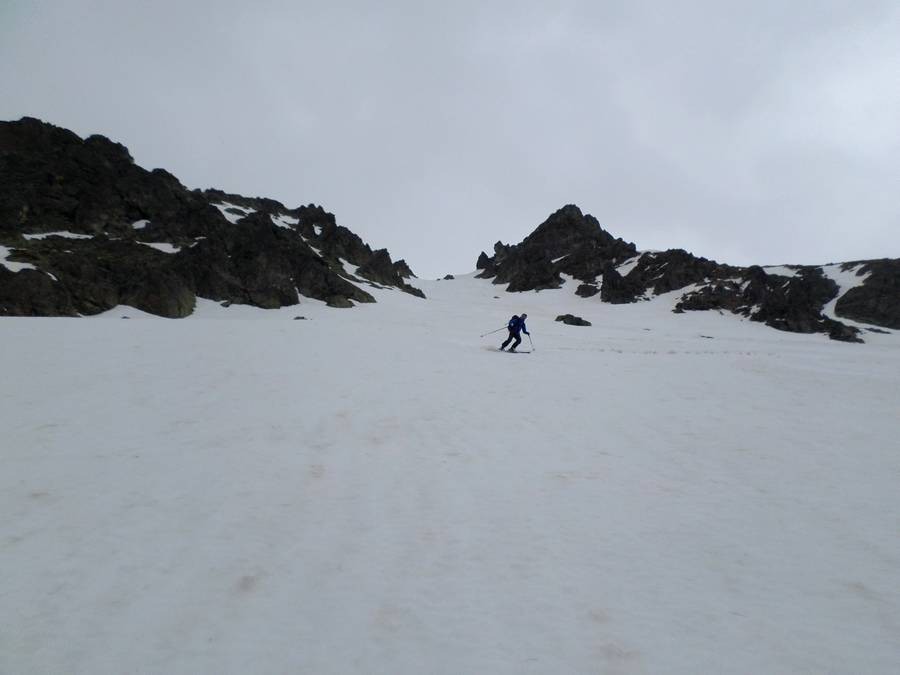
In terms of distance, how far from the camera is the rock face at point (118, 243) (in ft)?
95.0

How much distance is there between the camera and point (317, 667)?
330cm

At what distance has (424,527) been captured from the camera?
17.5ft

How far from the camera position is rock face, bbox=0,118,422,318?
29.0 meters

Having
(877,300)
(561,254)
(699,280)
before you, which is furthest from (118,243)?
(877,300)

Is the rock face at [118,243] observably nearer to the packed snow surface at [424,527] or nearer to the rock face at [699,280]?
the packed snow surface at [424,527]

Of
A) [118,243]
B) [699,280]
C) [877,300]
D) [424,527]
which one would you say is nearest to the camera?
[424,527]

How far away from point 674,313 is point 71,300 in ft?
207

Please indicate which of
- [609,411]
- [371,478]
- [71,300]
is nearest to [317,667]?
[371,478]

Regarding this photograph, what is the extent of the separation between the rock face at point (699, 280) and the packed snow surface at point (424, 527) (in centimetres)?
5159

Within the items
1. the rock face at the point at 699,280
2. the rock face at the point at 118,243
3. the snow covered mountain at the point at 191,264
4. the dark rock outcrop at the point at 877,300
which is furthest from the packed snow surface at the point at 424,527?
the dark rock outcrop at the point at 877,300

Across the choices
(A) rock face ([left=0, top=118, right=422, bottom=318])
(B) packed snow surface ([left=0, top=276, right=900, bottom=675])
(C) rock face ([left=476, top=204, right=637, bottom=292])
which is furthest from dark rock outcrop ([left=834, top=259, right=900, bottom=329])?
(A) rock face ([left=0, top=118, right=422, bottom=318])

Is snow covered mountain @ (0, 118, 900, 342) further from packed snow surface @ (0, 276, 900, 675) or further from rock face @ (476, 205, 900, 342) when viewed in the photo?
packed snow surface @ (0, 276, 900, 675)

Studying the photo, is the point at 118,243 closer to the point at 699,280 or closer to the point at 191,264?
the point at 191,264

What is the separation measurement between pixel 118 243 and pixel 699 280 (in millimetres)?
76662
